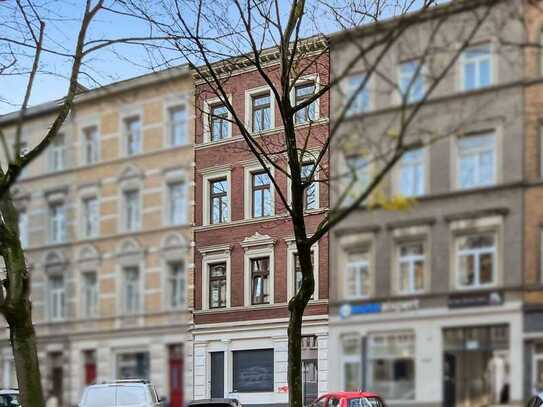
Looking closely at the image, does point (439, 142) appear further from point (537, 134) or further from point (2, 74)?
point (2, 74)

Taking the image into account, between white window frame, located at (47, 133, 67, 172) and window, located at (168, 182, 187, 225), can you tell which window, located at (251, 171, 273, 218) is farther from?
window, located at (168, 182, 187, 225)

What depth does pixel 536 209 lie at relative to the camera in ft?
11.7

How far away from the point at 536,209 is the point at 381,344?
0.90m

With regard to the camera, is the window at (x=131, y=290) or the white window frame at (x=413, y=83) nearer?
the window at (x=131, y=290)

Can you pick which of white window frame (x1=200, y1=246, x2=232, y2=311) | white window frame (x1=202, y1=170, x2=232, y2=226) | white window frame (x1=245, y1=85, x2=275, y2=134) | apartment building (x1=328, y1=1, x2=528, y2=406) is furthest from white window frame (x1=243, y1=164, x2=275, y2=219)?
apartment building (x1=328, y1=1, x2=528, y2=406)

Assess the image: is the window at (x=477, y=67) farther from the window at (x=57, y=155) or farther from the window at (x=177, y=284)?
the window at (x=57, y=155)

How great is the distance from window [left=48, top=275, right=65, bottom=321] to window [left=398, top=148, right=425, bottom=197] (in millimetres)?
1482

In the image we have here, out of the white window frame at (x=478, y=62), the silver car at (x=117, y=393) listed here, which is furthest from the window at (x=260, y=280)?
the white window frame at (x=478, y=62)

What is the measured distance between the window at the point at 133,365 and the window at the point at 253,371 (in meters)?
18.9

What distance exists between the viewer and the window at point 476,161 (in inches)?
150

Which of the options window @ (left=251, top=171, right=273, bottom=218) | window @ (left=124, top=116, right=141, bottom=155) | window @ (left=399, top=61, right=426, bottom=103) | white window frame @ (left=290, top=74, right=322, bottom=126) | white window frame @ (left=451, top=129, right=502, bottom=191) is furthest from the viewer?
window @ (left=251, top=171, right=273, bottom=218)

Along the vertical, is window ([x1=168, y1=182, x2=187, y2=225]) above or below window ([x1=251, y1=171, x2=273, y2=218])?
below

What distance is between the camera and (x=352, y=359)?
414cm

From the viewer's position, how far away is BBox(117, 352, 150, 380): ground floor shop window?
368cm
